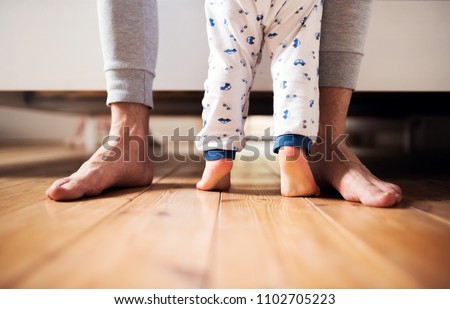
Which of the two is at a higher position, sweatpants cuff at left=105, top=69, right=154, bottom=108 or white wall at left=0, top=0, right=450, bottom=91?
white wall at left=0, top=0, right=450, bottom=91

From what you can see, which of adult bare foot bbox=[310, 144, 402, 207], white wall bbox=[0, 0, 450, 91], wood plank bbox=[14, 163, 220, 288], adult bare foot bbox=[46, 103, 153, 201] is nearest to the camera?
wood plank bbox=[14, 163, 220, 288]

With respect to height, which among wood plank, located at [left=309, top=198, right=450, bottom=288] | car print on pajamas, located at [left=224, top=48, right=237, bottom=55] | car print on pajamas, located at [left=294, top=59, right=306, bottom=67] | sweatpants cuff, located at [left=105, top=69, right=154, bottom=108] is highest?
car print on pajamas, located at [left=224, top=48, right=237, bottom=55]

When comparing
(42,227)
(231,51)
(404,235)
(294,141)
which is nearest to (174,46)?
(231,51)

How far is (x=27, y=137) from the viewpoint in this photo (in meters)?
3.15

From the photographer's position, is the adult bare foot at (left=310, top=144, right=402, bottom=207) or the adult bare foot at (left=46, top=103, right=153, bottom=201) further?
the adult bare foot at (left=46, top=103, right=153, bottom=201)

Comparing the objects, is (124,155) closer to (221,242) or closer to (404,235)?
(221,242)

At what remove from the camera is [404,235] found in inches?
16.9

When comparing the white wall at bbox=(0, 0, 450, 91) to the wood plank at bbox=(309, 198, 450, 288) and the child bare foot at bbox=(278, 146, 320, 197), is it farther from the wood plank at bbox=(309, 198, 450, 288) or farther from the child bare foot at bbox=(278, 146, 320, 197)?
the wood plank at bbox=(309, 198, 450, 288)

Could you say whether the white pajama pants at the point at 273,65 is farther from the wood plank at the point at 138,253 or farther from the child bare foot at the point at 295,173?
the wood plank at the point at 138,253

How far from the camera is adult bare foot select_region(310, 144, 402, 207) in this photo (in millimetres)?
581

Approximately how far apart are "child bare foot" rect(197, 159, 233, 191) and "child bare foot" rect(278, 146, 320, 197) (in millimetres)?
103

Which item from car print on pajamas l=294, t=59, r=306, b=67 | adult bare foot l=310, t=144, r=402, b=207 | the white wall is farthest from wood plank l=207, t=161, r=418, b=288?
the white wall

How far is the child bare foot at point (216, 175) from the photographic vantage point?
668 mm

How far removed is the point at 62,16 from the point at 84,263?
73 cm
